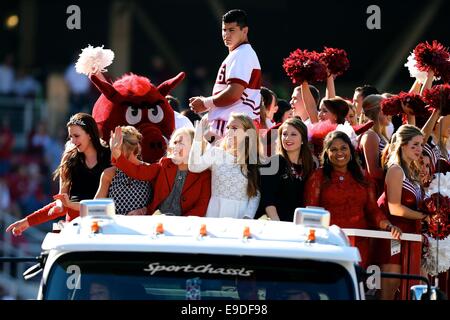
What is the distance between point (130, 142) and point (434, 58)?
2.59 meters

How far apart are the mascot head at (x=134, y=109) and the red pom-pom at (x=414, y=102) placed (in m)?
1.72

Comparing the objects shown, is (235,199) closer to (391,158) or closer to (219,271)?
(391,158)

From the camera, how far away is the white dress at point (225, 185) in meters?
8.58

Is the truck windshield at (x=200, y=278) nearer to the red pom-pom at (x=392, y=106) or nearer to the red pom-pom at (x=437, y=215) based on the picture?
the red pom-pom at (x=437, y=215)

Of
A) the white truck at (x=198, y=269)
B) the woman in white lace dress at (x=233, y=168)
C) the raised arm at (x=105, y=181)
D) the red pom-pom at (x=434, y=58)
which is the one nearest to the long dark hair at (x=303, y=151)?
the woman in white lace dress at (x=233, y=168)

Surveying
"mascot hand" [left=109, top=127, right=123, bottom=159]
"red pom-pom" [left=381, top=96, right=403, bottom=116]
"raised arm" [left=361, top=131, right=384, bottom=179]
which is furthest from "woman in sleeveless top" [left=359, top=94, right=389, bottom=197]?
"mascot hand" [left=109, top=127, right=123, bottom=159]

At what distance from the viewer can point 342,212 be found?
882 cm

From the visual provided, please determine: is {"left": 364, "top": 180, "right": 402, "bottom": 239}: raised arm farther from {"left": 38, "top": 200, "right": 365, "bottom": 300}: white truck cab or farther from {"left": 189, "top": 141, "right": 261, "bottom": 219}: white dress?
{"left": 38, "top": 200, "right": 365, "bottom": 300}: white truck cab

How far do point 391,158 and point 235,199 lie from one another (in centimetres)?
132

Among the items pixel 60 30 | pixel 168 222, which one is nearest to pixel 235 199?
pixel 168 222

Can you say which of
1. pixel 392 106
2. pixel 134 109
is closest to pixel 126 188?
pixel 134 109

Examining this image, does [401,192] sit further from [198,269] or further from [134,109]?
[198,269]

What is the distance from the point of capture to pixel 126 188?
29.0 feet

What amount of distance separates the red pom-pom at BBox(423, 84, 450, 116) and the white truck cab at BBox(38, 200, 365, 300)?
341 cm
